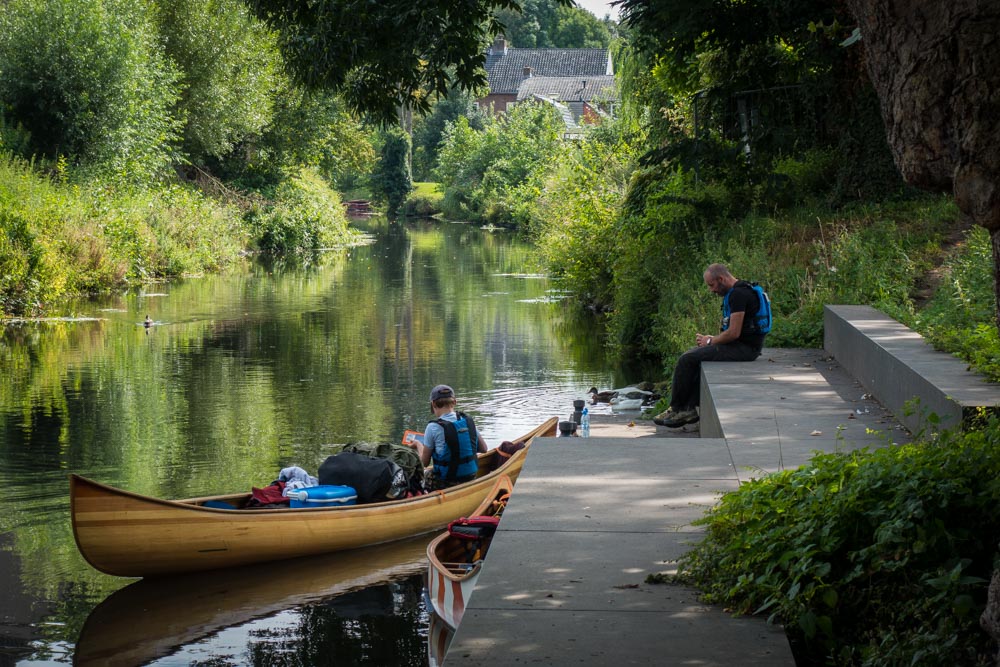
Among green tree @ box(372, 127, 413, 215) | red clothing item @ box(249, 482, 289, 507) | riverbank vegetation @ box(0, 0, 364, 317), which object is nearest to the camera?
red clothing item @ box(249, 482, 289, 507)

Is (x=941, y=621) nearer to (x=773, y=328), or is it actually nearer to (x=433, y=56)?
(x=433, y=56)

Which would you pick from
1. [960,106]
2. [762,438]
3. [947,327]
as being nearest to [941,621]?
[960,106]

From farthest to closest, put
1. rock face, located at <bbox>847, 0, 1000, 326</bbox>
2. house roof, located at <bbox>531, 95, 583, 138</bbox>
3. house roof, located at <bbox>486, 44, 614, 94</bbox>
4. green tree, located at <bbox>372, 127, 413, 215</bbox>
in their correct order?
house roof, located at <bbox>486, 44, 614, 94</bbox> → house roof, located at <bbox>531, 95, 583, 138</bbox> → green tree, located at <bbox>372, 127, 413, 215</bbox> → rock face, located at <bbox>847, 0, 1000, 326</bbox>

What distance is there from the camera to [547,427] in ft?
37.3

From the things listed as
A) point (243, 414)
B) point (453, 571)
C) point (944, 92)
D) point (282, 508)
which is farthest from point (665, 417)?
point (944, 92)

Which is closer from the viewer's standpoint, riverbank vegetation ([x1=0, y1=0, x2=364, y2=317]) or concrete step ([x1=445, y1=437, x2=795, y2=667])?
concrete step ([x1=445, y1=437, x2=795, y2=667])

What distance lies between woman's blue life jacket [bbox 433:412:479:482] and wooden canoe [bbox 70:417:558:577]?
8.5 inches

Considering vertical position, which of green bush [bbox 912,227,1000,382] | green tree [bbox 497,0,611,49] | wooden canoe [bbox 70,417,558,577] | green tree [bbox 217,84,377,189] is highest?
green tree [bbox 497,0,611,49]

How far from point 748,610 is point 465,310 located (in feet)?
71.5

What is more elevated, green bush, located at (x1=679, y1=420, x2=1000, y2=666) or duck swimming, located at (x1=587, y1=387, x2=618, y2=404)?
green bush, located at (x1=679, y1=420, x2=1000, y2=666)

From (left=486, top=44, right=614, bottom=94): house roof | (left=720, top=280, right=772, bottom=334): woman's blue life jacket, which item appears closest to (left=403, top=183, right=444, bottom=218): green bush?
(left=486, top=44, right=614, bottom=94): house roof

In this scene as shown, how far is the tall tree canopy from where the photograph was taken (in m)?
8.58

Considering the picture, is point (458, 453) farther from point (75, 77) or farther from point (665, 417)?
point (75, 77)

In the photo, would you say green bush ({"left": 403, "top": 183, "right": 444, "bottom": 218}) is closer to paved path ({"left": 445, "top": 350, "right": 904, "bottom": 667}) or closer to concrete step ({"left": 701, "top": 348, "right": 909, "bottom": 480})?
concrete step ({"left": 701, "top": 348, "right": 909, "bottom": 480})
